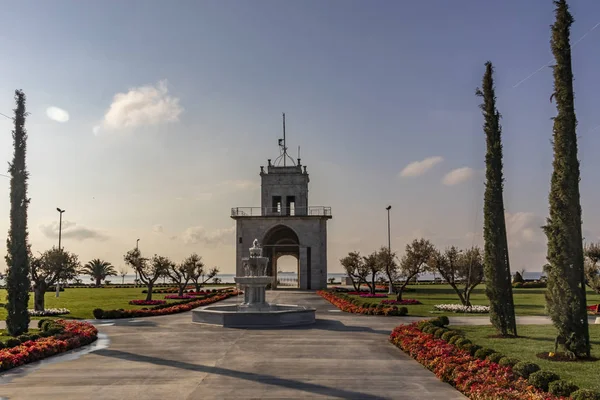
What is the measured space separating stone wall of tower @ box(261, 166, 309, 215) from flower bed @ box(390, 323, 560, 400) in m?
49.0

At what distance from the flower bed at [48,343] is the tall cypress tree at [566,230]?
49.6ft

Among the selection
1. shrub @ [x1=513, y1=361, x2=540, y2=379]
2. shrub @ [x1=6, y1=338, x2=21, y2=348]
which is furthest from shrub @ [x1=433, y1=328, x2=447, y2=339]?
shrub @ [x1=6, y1=338, x2=21, y2=348]

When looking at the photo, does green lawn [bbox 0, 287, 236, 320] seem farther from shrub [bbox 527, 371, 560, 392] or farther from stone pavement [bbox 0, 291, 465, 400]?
shrub [bbox 527, 371, 560, 392]

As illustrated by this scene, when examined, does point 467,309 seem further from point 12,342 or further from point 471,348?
point 12,342

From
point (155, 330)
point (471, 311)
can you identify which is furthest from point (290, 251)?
point (155, 330)

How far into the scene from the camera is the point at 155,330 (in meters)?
23.2

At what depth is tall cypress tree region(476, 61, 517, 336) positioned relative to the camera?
19.3 m

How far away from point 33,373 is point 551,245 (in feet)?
47.9

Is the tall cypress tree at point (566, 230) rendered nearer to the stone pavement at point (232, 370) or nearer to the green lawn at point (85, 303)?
the stone pavement at point (232, 370)

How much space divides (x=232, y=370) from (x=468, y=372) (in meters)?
5.92

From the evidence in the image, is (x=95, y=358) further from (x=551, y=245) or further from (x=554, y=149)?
(x=554, y=149)

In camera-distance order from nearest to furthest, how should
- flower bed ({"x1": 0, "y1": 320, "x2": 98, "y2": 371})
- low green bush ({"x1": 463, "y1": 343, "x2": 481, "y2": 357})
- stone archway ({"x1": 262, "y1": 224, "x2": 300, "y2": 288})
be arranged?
low green bush ({"x1": 463, "y1": 343, "x2": 481, "y2": 357}), flower bed ({"x1": 0, "y1": 320, "x2": 98, "y2": 371}), stone archway ({"x1": 262, "y1": 224, "x2": 300, "y2": 288})

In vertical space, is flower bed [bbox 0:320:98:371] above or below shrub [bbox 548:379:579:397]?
below

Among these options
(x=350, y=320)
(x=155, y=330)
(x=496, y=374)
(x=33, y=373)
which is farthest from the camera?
(x=350, y=320)
